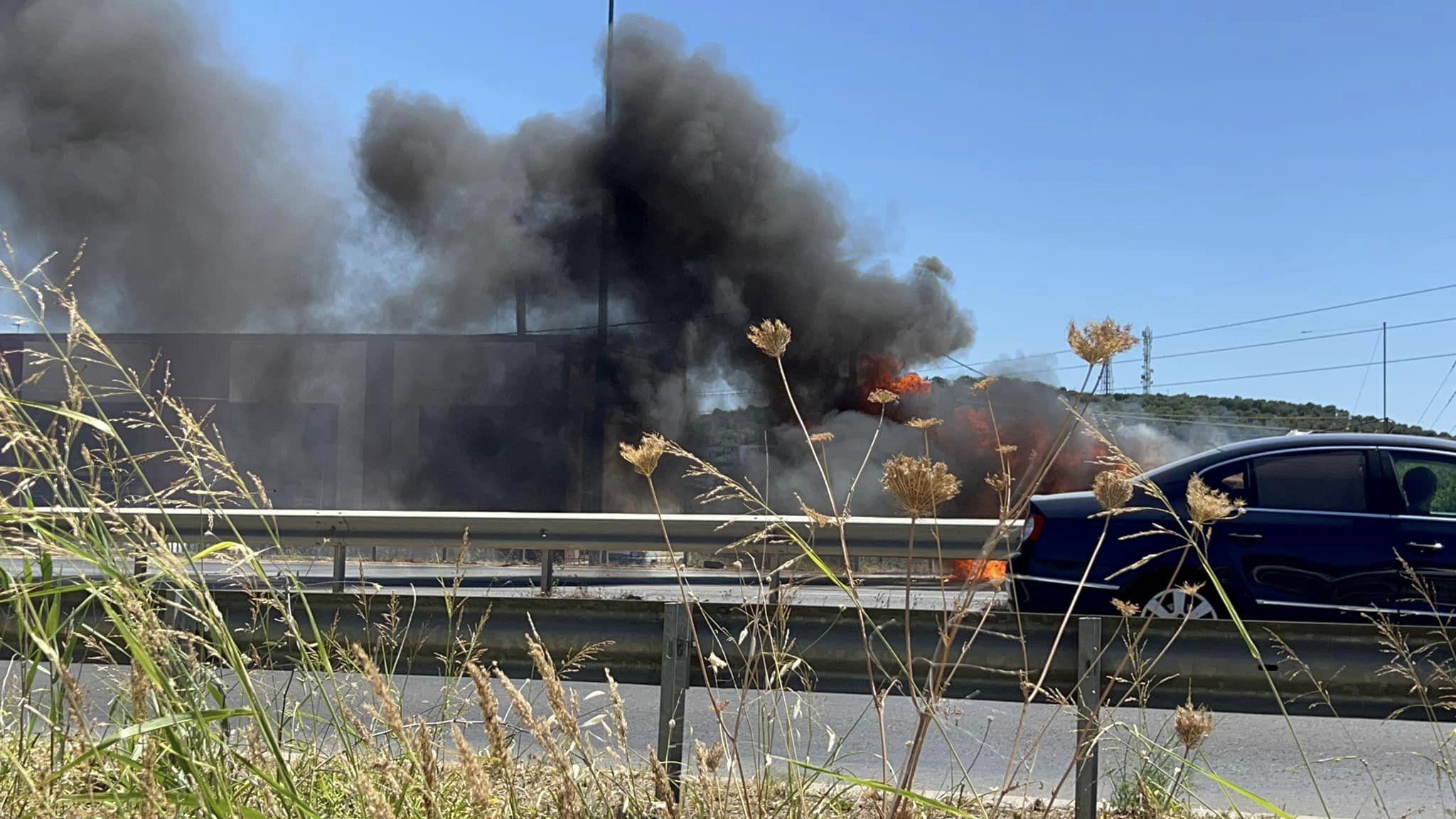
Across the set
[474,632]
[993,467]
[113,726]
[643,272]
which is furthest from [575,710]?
[643,272]

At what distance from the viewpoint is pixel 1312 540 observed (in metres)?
6.58

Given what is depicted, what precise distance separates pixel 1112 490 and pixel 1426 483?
5628 millimetres

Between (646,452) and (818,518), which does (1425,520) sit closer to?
(818,518)

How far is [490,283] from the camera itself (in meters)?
31.4

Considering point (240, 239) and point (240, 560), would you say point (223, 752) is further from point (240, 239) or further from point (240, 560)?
point (240, 239)

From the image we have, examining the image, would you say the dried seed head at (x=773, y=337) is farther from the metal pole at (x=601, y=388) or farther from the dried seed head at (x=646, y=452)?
the metal pole at (x=601, y=388)

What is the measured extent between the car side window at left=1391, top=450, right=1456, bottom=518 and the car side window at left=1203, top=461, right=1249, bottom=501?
78cm

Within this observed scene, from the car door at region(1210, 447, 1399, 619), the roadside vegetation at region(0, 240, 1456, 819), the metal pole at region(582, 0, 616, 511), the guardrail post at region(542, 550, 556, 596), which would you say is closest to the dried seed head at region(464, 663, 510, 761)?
the roadside vegetation at region(0, 240, 1456, 819)

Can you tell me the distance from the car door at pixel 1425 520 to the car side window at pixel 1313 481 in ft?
0.58

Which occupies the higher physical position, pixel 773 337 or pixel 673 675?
pixel 773 337

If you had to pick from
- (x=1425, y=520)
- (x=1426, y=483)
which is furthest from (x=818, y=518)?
(x=1426, y=483)

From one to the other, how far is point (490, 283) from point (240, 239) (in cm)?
762

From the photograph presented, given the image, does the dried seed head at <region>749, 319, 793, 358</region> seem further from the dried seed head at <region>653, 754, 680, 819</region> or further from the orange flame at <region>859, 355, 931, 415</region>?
the orange flame at <region>859, 355, 931, 415</region>

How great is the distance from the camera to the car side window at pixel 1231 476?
6875mm
